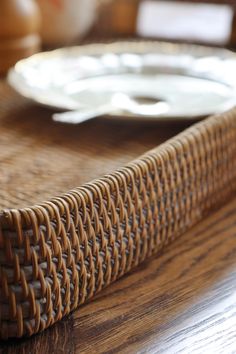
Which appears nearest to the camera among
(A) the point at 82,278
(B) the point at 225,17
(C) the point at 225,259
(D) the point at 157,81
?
(A) the point at 82,278

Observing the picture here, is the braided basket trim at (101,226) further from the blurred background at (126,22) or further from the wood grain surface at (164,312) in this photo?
the blurred background at (126,22)

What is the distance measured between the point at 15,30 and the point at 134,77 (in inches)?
8.2

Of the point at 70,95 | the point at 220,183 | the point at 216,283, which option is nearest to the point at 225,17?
the point at 70,95

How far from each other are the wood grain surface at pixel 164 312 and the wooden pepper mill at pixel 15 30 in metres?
0.49

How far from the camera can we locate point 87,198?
1.62ft

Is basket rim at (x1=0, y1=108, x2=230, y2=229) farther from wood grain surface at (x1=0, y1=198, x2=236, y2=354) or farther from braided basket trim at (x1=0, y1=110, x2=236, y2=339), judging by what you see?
wood grain surface at (x1=0, y1=198, x2=236, y2=354)

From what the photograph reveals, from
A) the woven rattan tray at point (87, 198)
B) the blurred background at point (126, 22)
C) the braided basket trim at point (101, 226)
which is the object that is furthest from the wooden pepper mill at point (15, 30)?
the braided basket trim at point (101, 226)

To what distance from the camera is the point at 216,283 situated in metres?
0.58

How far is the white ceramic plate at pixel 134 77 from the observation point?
31.4 inches

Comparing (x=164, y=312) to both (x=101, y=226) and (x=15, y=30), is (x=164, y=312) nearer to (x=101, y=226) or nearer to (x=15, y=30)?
(x=101, y=226)

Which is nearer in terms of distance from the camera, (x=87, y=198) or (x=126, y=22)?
(x=87, y=198)

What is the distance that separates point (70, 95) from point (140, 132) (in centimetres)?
14

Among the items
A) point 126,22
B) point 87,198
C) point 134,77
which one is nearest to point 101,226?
point 87,198

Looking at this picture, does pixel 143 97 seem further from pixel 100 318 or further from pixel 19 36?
pixel 100 318
